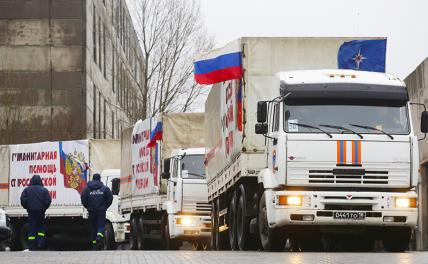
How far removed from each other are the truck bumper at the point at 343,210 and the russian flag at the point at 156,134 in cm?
1182

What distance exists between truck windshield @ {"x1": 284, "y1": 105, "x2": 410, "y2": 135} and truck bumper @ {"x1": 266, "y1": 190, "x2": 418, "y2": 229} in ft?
3.33

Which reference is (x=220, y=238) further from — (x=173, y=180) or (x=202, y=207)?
(x=173, y=180)

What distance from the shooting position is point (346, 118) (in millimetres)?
17891

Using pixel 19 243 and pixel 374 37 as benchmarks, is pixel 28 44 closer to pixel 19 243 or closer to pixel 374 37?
pixel 19 243

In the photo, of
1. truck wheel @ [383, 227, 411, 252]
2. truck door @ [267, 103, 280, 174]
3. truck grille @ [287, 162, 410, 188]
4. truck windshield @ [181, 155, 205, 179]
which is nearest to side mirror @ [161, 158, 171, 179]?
truck windshield @ [181, 155, 205, 179]

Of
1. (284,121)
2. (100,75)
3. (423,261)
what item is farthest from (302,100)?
(100,75)

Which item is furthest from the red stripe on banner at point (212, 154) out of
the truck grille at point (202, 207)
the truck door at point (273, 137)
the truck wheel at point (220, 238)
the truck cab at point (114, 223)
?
the truck cab at point (114, 223)

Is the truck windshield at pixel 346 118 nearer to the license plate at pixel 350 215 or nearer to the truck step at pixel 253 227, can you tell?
the license plate at pixel 350 215

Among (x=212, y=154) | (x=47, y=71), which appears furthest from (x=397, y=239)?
(x=47, y=71)

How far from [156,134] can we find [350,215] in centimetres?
1269

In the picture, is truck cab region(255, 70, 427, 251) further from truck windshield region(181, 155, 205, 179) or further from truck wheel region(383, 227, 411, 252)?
truck windshield region(181, 155, 205, 179)

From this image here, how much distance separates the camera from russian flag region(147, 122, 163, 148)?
29.5 meters

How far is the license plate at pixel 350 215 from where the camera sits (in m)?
17.8

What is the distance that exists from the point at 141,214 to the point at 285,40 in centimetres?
1335
